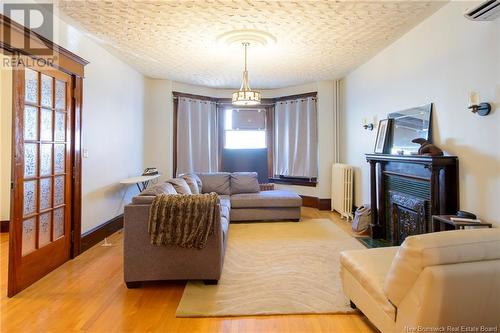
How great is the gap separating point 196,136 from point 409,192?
440 cm

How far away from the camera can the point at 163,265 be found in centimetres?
261

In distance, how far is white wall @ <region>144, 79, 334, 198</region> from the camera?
5762 millimetres

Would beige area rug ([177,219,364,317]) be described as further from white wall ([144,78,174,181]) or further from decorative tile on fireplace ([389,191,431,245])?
white wall ([144,78,174,181])

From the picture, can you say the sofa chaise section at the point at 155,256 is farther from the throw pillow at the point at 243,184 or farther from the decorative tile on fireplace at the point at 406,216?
the throw pillow at the point at 243,184

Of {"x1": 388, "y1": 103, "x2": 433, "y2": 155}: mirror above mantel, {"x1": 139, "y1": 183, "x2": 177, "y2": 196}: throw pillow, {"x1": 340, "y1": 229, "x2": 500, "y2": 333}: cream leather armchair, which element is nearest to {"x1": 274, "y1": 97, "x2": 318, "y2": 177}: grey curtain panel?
{"x1": 388, "y1": 103, "x2": 433, "y2": 155}: mirror above mantel

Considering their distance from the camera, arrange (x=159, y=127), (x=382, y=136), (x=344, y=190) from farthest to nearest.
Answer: (x=159, y=127), (x=344, y=190), (x=382, y=136)

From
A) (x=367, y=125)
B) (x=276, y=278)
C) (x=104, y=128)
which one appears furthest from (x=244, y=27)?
(x=276, y=278)

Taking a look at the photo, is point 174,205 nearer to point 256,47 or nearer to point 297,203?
point 256,47

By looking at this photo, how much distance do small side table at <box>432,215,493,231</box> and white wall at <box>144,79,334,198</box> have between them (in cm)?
334

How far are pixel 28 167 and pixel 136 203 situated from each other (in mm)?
1097

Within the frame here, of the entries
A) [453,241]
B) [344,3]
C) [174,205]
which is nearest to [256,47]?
[344,3]

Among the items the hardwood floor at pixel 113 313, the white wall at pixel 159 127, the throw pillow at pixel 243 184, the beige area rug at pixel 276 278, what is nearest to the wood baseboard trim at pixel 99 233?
the hardwood floor at pixel 113 313

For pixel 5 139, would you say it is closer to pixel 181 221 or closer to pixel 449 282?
pixel 181 221

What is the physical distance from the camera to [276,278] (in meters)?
2.80
